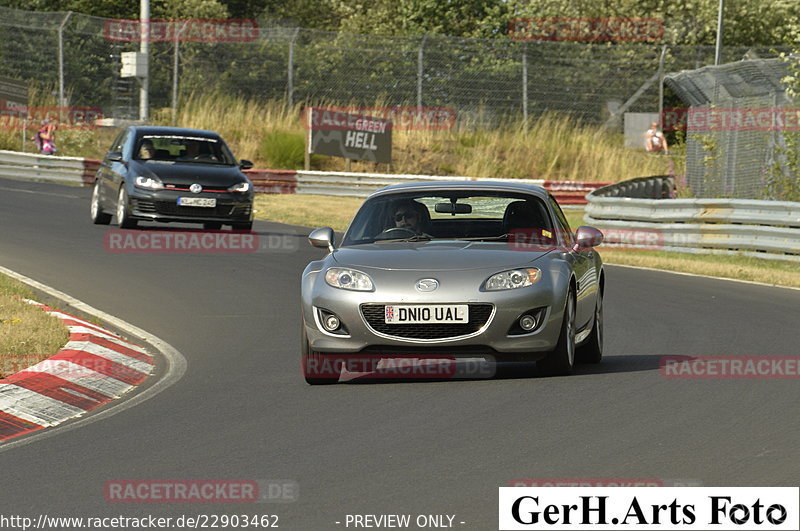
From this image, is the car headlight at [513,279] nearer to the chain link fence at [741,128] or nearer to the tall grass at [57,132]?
the chain link fence at [741,128]

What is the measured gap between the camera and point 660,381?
1002 cm

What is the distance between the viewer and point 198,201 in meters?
A: 21.5

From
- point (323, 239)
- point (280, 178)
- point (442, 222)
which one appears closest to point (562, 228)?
point (442, 222)

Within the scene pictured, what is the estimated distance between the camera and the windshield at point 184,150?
22.6 metres

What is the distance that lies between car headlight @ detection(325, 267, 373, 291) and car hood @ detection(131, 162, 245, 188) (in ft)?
39.1

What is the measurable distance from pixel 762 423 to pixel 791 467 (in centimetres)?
132

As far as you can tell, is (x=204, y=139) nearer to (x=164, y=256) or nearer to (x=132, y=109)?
(x=164, y=256)

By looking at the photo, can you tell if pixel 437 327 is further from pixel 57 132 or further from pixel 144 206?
pixel 57 132

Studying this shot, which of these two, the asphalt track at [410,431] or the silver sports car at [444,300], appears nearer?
the asphalt track at [410,431]

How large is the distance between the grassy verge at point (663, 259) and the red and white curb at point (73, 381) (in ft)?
32.1

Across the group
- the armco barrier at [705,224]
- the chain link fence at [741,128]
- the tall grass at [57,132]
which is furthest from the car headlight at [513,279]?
the tall grass at [57,132]

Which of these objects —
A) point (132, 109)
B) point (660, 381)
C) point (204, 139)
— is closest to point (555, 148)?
point (132, 109)

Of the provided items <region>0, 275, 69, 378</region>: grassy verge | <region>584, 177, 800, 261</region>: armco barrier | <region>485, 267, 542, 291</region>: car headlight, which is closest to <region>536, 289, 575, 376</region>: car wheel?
<region>485, 267, 542, 291</region>: car headlight

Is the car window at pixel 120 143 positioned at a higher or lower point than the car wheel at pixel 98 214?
higher
